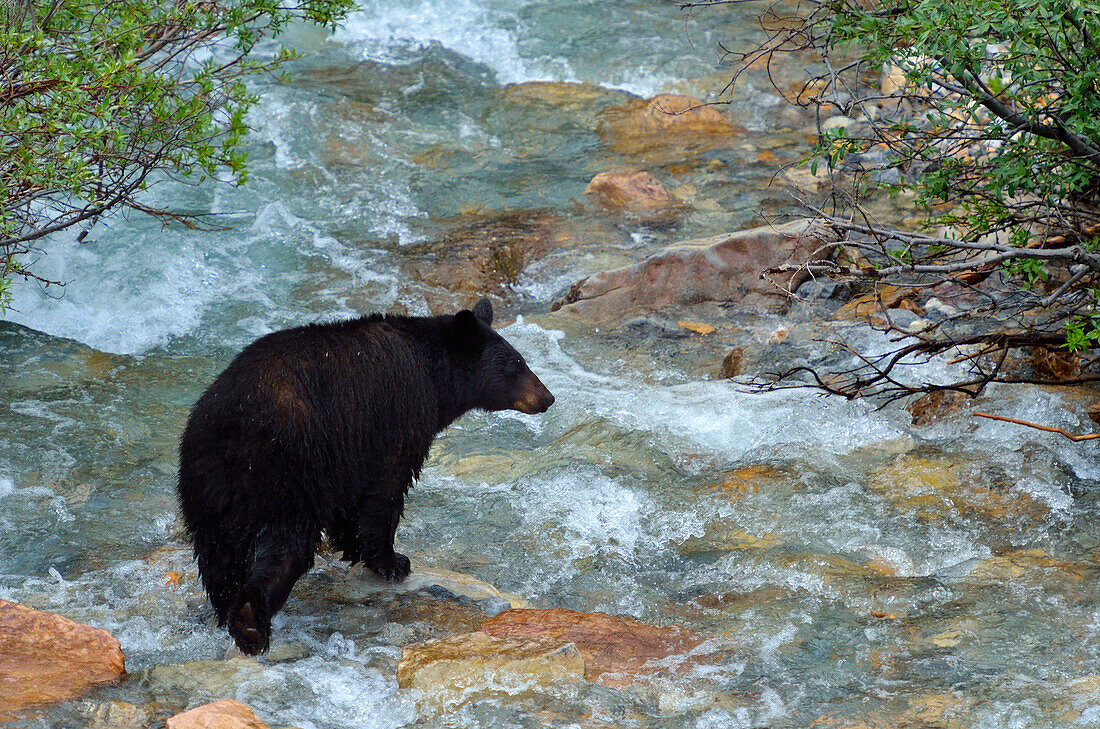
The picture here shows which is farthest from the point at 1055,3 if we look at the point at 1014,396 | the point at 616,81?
the point at 616,81

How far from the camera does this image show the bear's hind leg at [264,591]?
14.7 ft

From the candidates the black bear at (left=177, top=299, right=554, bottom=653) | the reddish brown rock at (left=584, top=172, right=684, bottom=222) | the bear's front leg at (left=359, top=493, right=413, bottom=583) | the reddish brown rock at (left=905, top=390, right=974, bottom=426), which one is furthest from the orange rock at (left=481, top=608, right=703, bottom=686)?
the reddish brown rock at (left=584, top=172, right=684, bottom=222)

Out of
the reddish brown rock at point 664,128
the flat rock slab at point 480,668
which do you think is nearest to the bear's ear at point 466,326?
the flat rock slab at point 480,668

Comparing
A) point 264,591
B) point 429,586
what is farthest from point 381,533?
point 264,591

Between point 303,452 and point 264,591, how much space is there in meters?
0.65

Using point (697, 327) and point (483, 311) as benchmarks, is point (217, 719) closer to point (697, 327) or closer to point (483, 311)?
point (483, 311)

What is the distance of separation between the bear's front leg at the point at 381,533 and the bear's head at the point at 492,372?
0.82 meters

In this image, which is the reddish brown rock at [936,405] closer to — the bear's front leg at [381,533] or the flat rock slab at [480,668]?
the flat rock slab at [480,668]

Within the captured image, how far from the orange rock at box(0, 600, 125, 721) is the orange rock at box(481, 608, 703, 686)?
164cm

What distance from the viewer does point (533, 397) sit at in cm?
593

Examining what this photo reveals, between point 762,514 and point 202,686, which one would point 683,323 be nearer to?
point 762,514

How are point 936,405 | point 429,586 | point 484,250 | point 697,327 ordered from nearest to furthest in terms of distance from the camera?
point 429,586 → point 936,405 → point 697,327 → point 484,250

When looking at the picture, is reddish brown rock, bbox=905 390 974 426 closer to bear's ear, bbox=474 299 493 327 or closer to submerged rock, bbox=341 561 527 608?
bear's ear, bbox=474 299 493 327

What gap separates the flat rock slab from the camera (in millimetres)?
4180
